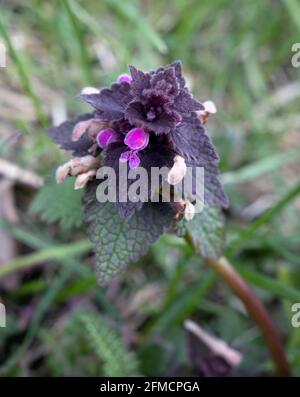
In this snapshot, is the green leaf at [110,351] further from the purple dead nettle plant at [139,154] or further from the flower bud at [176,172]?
the flower bud at [176,172]

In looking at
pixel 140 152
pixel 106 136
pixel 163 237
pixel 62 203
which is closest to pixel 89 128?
pixel 106 136

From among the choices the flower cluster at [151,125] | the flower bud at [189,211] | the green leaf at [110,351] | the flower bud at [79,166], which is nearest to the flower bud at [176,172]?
the flower cluster at [151,125]

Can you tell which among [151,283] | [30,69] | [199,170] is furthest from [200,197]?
[30,69]

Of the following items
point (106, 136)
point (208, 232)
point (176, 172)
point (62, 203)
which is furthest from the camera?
point (62, 203)

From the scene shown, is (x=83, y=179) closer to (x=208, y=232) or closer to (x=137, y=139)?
(x=137, y=139)

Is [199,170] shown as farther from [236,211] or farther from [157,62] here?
[157,62]

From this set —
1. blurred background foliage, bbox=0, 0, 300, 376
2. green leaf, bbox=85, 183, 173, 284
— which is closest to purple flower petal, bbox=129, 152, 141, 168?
green leaf, bbox=85, 183, 173, 284
